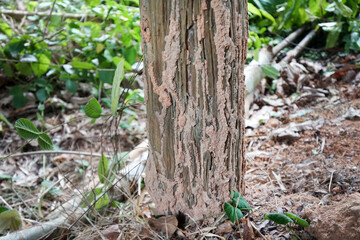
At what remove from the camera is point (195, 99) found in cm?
105

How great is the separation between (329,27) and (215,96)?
206 centimetres

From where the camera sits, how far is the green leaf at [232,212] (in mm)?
1090

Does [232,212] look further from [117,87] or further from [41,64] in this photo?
[41,64]

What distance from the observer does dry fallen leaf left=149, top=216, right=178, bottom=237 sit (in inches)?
46.3

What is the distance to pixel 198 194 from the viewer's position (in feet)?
3.83

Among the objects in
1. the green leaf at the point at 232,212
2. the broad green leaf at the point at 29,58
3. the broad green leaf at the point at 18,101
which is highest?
the broad green leaf at the point at 29,58

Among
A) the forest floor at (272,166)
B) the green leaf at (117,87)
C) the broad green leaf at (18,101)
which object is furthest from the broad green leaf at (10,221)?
the broad green leaf at (18,101)

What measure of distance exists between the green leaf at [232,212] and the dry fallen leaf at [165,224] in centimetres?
20

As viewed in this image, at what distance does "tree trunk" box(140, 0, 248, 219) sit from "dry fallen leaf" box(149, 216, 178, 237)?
0.04 m

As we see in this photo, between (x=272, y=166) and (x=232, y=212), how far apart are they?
526 mm

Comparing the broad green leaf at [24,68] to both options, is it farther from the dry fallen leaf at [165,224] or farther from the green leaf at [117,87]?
the dry fallen leaf at [165,224]

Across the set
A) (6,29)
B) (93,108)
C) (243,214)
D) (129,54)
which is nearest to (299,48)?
(129,54)

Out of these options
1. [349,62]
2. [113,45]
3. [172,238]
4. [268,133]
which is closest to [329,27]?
[349,62]

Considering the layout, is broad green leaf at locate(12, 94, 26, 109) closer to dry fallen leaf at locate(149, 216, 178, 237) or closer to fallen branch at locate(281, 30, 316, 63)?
dry fallen leaf at locate(149, 216, 178, 237)
